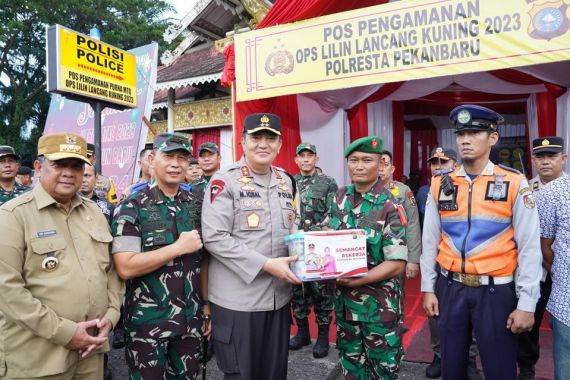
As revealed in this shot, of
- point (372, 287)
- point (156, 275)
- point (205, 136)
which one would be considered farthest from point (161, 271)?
point (205, 136)

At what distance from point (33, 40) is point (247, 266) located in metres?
21.0

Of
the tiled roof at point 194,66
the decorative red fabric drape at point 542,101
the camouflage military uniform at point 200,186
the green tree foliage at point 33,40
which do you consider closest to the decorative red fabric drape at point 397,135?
the decorative red fabric drape at point 542,101

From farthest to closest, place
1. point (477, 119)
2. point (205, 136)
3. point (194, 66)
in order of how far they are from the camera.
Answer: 1. point (205, 136)
2. point (194, 66)
3. point (477, 119)

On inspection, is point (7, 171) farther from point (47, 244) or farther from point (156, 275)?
point (156, 275)

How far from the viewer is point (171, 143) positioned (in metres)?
2.23

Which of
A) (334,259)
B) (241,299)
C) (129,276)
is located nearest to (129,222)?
(129,276)

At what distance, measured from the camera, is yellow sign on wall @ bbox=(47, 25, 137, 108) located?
5121 mm

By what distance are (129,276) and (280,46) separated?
4027 mm

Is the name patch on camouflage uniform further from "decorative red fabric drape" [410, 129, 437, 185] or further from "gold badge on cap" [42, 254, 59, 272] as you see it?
"decorative red fabric drape" [410, 129, 437, 185]

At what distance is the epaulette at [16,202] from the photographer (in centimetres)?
183

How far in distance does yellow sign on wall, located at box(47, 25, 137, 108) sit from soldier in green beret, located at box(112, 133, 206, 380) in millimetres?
3708

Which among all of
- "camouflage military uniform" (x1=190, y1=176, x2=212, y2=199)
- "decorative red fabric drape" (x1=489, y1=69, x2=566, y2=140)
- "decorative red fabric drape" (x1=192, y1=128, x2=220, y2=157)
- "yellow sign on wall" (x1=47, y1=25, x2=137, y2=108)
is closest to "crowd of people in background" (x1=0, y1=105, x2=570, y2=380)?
"camouflage military uniform" (x1=190, y1=176, x2=212, y2=199)

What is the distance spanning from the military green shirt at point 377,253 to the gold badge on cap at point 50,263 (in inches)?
61.2

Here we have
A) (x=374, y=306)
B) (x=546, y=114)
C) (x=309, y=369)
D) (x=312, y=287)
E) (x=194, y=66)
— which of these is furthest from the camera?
(x=194, y=66)
